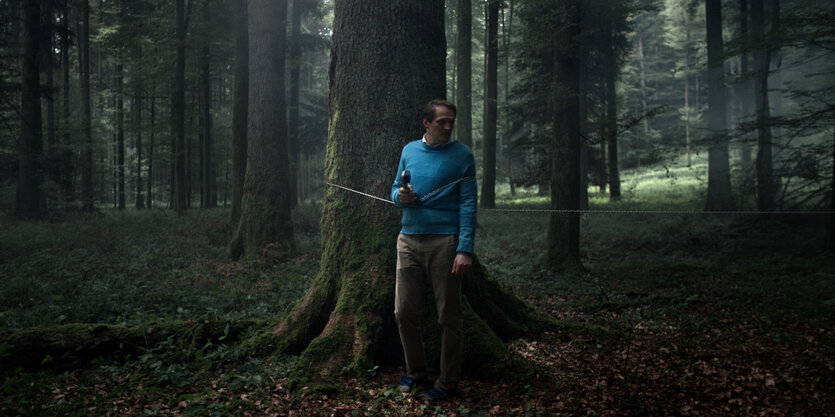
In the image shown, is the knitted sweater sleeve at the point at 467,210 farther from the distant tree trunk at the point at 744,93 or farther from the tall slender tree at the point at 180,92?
the tall slender tree at the point at 180,92

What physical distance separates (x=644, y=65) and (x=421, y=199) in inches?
1948

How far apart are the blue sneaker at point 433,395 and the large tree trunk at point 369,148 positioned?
61cm

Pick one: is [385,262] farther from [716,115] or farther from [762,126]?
[716,115]

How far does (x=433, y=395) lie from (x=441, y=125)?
2.12m

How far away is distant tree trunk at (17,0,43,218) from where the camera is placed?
49.3 ft

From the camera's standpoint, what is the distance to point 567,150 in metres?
9.01

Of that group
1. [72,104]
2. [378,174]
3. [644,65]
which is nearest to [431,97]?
[378,174]

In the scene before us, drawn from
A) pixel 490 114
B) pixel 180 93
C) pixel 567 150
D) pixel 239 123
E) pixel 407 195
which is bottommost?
pixel 407 195

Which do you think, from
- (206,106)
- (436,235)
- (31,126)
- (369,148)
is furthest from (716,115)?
(31,126)

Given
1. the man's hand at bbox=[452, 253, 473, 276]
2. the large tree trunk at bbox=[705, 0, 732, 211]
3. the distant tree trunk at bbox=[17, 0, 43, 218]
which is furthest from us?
the large tree trunk at bbox=[705, 0, 732, 211]

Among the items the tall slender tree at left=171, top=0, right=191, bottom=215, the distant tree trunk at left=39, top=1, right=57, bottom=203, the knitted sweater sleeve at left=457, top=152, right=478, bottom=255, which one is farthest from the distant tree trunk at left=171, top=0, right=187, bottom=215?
the knitted sweater sleeve at left=457, top=152, right=478, bottom=255

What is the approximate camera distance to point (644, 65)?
45.8 metres

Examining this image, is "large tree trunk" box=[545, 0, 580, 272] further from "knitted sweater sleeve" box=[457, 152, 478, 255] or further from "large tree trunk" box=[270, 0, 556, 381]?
"knitted sweater sleeve" box=[457, 152, 478, 255]

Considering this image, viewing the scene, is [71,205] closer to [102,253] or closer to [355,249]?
[102,253]
